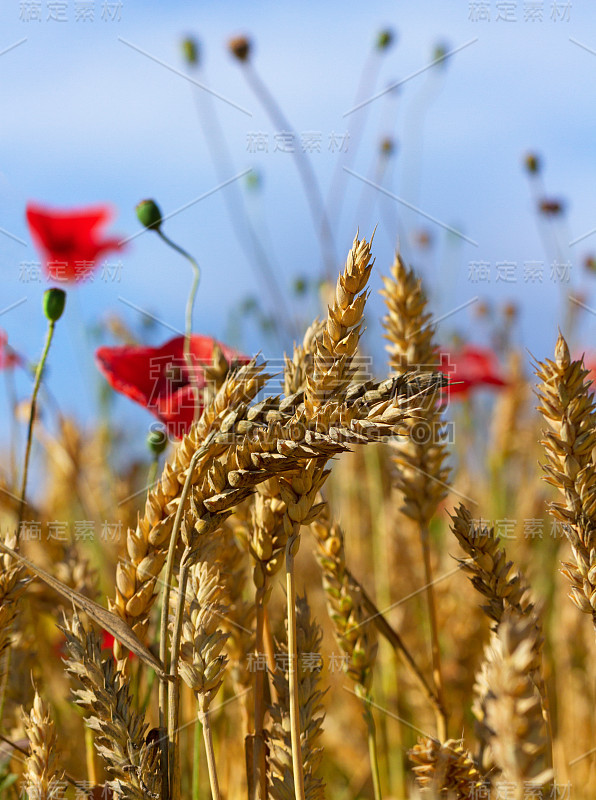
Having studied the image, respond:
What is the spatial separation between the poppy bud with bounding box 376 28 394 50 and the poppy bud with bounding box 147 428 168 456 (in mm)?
923

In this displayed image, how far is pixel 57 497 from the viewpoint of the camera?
1542 mm

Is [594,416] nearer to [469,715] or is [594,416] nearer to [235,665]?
[235,665]

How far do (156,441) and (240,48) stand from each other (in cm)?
83

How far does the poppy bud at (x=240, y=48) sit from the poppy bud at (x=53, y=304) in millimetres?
790

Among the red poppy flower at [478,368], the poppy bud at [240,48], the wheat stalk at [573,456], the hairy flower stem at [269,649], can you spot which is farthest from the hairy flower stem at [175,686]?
the poppy bud at [240,48]

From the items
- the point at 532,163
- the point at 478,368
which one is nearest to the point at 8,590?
the point at 478,368

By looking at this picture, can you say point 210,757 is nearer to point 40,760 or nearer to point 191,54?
point 40,760

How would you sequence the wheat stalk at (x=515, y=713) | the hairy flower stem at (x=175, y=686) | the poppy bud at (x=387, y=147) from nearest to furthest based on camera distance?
the wheat stalk at (x=515, y=713) → the hairy flower stem at (x=175, y=686) → the poppy bud at (x=387, y=147)

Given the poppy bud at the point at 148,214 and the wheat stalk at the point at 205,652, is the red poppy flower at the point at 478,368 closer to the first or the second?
the poppy bud at the point at 148,214

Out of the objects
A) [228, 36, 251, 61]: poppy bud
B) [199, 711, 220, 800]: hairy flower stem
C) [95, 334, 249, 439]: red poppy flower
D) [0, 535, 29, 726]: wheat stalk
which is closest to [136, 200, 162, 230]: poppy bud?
[95, 334, 249, 439]: red poppy flower

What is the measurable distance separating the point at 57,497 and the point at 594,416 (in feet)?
4.36

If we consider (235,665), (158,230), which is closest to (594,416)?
(235,665)

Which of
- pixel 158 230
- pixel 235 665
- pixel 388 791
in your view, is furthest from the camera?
pixel 388 791

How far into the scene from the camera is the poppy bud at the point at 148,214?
0.67 meters
